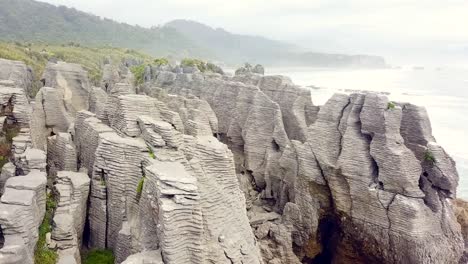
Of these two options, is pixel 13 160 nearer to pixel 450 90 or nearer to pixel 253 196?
pixel 253 196

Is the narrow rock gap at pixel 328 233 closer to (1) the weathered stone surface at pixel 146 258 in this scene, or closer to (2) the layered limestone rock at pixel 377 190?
(2) the layered limestone rock at pixel 377 190

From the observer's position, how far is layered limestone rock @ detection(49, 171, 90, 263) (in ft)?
41.5

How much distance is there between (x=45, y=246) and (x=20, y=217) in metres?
1.65

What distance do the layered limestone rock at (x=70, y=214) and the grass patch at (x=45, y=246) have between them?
183 millimetres

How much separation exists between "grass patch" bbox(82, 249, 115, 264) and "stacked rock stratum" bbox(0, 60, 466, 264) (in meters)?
0.32

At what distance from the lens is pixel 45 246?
12148 millimetres

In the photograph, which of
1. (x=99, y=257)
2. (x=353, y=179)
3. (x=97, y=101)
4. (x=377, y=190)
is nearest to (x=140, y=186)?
(x=99, y=257)

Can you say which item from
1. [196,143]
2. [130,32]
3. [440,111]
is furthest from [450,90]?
[130,32]

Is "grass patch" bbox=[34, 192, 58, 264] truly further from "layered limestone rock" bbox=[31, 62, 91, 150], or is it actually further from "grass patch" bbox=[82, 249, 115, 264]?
"layered limestone rock" bbox=[31, 62, 91, 150]

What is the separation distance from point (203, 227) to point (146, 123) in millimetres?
4376

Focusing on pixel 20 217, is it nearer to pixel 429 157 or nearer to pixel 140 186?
pixel 140 186

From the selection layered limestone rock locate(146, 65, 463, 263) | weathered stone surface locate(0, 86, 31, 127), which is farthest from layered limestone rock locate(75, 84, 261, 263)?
layered limestone rock locate(146, 65, 463, 263)

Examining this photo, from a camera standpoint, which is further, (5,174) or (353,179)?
(353,179)

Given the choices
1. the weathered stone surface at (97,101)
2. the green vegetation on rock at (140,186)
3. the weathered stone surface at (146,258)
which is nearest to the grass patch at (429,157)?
the green vegetation on rock at (140,186)
